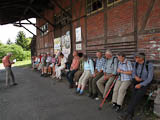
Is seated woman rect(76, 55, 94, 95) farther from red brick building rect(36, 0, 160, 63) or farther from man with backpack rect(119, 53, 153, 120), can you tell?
man with backpack rect(119, 53, 153, 120)

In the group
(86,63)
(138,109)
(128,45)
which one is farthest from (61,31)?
(138,109)

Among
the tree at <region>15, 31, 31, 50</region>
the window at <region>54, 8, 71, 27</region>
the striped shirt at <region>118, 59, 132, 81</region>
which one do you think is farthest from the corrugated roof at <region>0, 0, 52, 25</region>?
the tree at <region>15, 31, 31, 50</region>

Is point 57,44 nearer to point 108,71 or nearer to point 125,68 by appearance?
point 108,71

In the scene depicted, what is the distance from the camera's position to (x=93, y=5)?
6.17 meters

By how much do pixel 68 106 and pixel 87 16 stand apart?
4408 mm

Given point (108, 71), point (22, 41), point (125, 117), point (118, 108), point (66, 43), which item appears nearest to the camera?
point (125, 117)

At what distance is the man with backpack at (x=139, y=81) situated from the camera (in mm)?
3012

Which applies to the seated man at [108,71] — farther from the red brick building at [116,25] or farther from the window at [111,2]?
the window at [111,2]

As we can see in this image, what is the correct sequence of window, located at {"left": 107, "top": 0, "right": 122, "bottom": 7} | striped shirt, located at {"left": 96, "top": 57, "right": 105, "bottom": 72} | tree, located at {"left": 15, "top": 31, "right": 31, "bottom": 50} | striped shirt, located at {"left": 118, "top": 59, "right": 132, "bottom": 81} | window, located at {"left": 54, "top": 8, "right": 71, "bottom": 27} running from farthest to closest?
tree, located at {"left": 15, "top": 31, "right": 31, "bottom": 50} < window, located at {"left": 54, "top": 8, "right": 71, "bottom": 27} < window, located at {"left": 107, "top": 0, "right": 122, "bottom": 7} < striped shirt, located at {"left": 96, "top": 57, "right": 105, "bottom": 72} < striped shirt, located at {"left": 118, "top": 59, "right": 132, "bottom": 81}

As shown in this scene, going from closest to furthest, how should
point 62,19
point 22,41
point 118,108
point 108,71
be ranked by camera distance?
point 118,108, point 108,71, point 62,19, point 22,41

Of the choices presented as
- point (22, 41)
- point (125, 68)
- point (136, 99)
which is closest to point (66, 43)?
point (125, 68)

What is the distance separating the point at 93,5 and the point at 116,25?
1.83 metres

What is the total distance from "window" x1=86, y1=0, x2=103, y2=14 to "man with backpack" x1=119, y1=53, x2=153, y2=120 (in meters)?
3.40

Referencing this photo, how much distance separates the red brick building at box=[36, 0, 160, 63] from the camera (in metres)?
3.79
